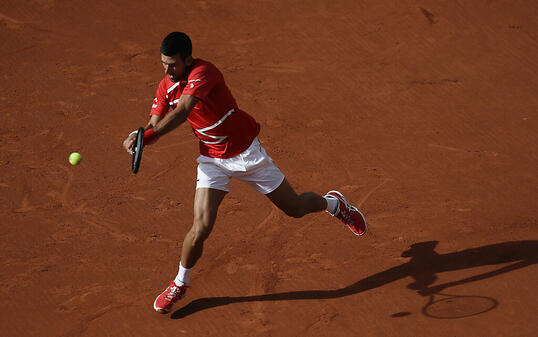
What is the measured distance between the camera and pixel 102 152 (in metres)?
8.19

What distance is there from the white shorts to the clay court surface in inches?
41.6

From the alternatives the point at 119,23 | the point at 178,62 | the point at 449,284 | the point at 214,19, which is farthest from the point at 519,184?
the point at 119,23

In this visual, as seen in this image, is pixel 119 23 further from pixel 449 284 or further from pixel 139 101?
pixel 449 284

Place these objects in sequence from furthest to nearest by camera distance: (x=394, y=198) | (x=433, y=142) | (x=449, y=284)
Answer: (x=433, y=142) → (x=394, y=198) → (x=449, y=284)

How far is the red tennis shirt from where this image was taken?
5.34 m

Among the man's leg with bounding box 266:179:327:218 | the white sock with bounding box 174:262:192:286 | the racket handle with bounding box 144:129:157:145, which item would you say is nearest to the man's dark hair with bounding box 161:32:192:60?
the racket handle with bounding box 144:129:157:145

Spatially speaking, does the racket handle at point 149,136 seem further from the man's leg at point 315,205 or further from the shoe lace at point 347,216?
the shoe lace at point 347,216

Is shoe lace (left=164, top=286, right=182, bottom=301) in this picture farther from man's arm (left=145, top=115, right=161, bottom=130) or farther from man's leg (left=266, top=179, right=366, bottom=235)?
man's arm (left=145, top=115, right=161, bottom=130)

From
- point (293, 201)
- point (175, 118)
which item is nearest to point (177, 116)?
point (175, 118)

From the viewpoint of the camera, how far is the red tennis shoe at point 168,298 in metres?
5.75

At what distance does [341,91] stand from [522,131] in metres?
2.57

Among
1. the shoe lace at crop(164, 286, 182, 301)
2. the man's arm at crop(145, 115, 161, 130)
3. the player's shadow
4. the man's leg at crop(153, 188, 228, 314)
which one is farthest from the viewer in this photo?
the player's shadow

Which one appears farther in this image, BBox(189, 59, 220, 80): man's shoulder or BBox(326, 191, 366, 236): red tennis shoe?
BBox(326, 191, 366, 236): red tennis shoe

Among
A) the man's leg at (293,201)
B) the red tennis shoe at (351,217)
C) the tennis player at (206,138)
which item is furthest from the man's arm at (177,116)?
the red tennis shoe at (351,217)
